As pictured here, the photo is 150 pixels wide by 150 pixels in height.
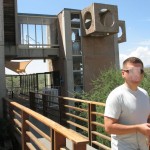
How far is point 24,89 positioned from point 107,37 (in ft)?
28.8

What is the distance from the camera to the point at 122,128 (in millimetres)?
2535

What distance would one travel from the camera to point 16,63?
2470cm

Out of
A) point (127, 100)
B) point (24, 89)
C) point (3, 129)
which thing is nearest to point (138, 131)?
point (127, 100)

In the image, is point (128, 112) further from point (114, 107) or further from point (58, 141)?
point (58, 141)

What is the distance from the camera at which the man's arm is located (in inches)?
96.0

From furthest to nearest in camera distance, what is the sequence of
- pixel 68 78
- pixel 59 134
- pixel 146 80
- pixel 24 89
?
pixel 24 89, pixel 68 78, pixel 146 80, pixel 59 134

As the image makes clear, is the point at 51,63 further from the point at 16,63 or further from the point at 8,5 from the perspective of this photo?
the point at 8,5

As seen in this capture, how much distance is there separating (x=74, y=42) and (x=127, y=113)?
19930 mm

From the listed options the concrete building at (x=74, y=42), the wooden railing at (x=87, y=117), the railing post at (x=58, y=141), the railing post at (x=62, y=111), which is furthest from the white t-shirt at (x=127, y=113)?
the concrete building at (x=74, y=42)

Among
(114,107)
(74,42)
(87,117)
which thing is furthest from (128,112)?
(74,42)

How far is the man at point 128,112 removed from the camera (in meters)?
2.60

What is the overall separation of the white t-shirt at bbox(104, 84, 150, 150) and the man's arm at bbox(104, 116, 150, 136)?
0.16 ft

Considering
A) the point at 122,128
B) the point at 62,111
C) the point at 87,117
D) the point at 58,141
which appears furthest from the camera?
the point at 62,111

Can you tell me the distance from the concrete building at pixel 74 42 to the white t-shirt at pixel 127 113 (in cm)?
1802
